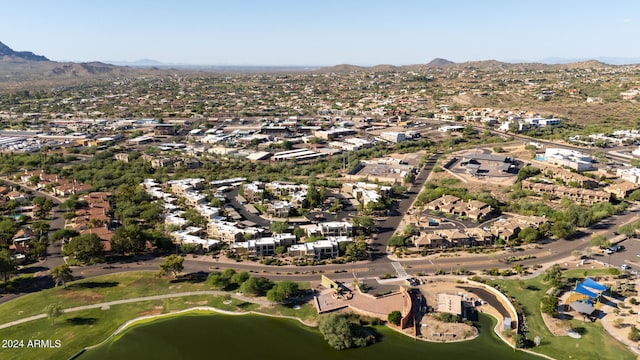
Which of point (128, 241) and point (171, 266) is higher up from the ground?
point (128, 241)

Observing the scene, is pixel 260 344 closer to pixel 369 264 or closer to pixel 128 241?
pixel 369 264

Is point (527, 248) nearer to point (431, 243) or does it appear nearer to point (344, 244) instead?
point (431, 243)

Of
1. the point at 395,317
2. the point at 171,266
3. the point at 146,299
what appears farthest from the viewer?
the point at 171,266

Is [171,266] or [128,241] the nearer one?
[171,266]

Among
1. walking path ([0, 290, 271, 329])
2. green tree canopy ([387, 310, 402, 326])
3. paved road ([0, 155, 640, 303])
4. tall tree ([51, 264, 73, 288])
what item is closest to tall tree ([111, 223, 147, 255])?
paved road ([0, 155, 640, 303])

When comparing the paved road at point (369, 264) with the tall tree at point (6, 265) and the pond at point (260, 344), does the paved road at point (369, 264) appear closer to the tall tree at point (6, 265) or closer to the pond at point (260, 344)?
the tall tree at point (6, 265)

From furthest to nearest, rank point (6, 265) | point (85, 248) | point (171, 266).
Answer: point (85, 248)
point (171, 266)
point (6, 265)

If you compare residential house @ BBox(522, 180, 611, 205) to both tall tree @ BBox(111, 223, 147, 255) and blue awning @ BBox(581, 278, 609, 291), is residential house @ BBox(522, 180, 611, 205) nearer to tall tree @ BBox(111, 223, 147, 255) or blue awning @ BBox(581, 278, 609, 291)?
blue awning @ BBox(581, 278, 609, 291)

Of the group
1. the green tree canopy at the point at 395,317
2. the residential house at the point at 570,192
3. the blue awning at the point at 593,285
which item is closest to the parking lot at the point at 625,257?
the blue awning at the point at 593,285

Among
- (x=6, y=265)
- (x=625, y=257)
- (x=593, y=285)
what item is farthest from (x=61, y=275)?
(x=625, y=257)

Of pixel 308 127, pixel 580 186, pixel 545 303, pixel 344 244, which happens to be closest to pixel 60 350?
pixel 344 244

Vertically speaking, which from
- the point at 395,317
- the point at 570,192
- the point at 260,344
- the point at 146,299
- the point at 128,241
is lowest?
the point at 260,344
